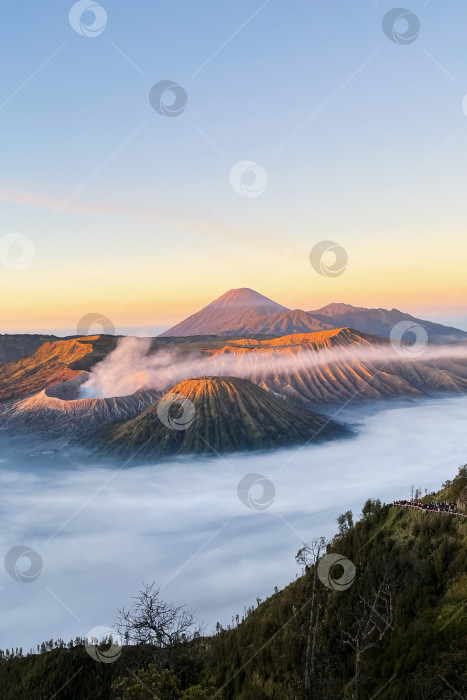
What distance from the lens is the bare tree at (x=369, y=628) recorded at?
1247 inches

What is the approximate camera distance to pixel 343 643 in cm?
4216

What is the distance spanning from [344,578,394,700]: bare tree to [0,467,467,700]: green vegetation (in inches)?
5.8

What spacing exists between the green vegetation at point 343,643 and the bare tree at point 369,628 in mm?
147

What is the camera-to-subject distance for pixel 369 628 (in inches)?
1532

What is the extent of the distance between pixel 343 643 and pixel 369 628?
435cm

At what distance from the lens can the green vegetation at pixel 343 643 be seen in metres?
33.0

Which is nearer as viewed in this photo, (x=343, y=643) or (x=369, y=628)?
(x=369, y=628)

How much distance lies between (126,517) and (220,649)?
15328cm

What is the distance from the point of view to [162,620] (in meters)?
36.2

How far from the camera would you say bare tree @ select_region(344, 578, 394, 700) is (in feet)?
104

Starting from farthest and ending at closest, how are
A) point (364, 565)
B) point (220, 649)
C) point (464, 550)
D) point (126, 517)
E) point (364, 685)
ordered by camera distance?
point (126, 517), point (220, 649), point (364, 565), point (464, 550), point (364, 685)

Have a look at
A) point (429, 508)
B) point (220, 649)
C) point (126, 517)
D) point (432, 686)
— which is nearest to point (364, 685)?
point (432, 686)

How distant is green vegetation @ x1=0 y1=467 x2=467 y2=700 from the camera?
33000 millimetres

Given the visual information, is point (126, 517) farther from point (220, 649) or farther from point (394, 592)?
point (394, 592)
